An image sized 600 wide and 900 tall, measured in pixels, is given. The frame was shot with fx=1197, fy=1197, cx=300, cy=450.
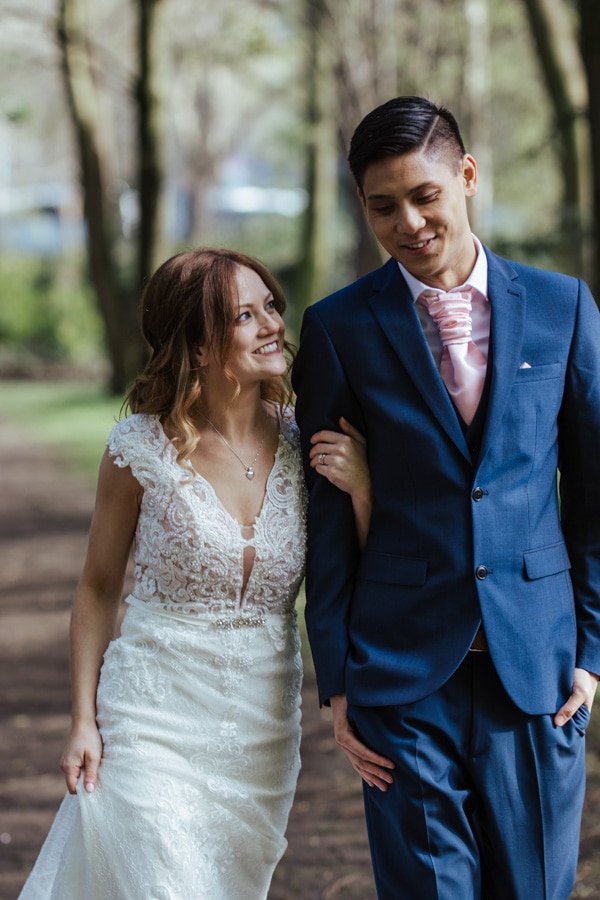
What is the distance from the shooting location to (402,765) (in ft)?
8.98

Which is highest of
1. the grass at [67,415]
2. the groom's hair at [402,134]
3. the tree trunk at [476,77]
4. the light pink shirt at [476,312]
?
the tree trunk at [476,77]

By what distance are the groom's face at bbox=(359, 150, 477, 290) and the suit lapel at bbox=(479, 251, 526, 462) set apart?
4.6 inches

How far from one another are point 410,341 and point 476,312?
0.18 m

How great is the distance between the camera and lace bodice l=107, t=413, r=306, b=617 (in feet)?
9.88

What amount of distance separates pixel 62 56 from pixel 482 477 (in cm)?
1894

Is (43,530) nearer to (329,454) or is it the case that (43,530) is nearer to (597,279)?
(597,279)

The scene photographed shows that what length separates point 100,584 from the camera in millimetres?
3145

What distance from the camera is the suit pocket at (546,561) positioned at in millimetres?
2756

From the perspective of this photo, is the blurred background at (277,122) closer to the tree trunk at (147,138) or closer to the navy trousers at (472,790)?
the tree trunk at (147,138)

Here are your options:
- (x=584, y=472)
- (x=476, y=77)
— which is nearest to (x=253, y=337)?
(x=584, y=472)

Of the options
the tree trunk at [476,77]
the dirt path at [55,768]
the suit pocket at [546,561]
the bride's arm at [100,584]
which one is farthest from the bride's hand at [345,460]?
the tree trunk at [476,77]

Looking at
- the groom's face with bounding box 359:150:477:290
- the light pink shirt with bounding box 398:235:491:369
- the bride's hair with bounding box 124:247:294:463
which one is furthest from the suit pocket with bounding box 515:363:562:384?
the bride's hair with bounding box 124:247:294:463

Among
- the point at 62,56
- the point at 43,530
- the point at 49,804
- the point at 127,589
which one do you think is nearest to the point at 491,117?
the point at 62,56

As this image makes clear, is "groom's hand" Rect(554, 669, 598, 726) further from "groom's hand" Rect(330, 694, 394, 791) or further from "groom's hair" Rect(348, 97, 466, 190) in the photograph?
"groom's hair" Rect(348, 97, 466, 190)
